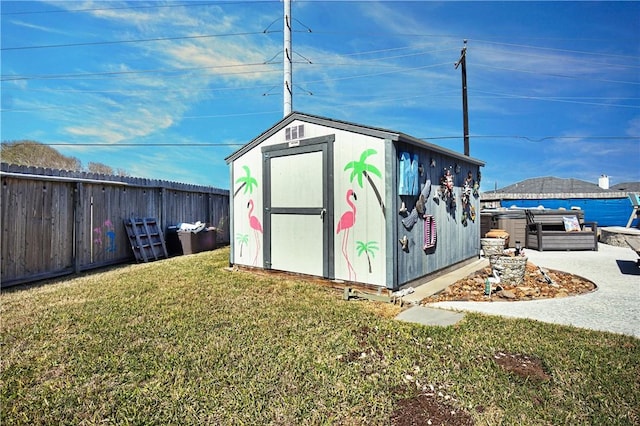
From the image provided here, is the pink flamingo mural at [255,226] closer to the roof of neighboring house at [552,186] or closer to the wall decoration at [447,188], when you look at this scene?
the wall decoration at [447,188]

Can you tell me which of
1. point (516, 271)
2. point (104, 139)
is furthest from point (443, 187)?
point (104, 139)

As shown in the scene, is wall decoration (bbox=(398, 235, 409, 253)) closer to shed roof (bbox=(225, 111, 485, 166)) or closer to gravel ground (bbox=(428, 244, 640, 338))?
gravel ground (bbox=(428, 244, 640, 338))

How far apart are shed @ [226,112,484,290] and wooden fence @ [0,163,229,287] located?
311cm

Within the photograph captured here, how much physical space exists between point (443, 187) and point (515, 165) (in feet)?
67.2

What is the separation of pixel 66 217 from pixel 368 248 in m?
6.05

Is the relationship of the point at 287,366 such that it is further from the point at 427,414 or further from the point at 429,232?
the point at 429,232

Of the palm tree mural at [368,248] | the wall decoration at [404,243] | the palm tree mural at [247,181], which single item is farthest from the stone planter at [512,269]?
the palm tree mural at [247,181]

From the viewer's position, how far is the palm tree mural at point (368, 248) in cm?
487

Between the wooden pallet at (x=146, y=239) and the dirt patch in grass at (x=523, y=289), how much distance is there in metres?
6.97

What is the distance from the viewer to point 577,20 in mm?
10766

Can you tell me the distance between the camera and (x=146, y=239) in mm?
8469

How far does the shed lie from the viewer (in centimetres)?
483

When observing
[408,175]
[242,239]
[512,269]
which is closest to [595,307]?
[512,269]

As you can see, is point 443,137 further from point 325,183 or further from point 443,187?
point 325,183
